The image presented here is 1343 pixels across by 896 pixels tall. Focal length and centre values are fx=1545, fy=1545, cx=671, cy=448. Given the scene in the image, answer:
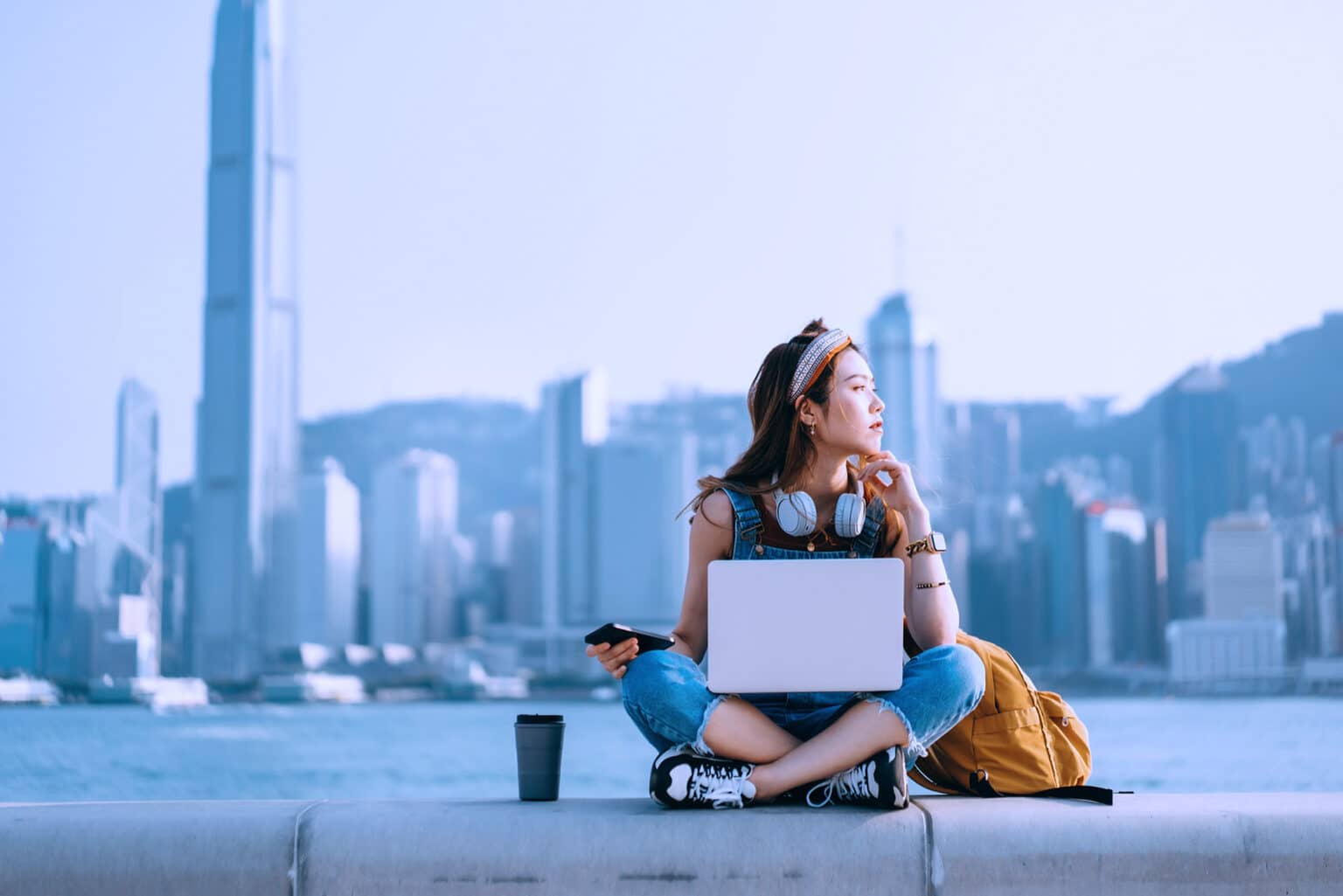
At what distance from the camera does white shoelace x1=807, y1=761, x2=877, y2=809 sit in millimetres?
3094

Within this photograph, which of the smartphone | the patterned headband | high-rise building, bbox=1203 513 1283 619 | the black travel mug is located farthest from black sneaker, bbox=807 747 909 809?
high-rise building, bbox=1203 513 1283 619

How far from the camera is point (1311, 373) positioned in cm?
11544

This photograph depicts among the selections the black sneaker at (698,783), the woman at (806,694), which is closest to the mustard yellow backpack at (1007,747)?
the woman at (806,694)

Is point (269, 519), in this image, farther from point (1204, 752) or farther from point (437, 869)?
point (437, 869)

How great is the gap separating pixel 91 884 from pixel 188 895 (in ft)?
0.63

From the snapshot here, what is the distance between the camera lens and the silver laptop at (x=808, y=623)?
124 inches

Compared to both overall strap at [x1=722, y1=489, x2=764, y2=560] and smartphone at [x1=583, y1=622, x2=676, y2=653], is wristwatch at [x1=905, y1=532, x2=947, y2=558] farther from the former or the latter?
smartphone at [x1=583, y1=622, x2=676, y2=653]

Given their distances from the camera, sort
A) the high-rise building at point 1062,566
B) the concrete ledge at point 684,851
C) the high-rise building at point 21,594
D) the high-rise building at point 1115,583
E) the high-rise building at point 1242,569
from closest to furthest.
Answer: the concrete ledge at point 684,851 < the high-rise building at point 1062,566 < the high-rise building at point 1115,583 < the high-rise building at point 1242,569 < the high-rise building at point 21,594

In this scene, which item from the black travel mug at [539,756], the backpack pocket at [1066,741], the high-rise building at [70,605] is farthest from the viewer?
the high-rise building at [70,605]

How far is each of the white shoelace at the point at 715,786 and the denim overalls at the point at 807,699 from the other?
79mm

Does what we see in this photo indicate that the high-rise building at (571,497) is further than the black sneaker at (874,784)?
Yes

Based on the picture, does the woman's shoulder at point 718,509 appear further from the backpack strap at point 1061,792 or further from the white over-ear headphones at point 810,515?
the backpack strap at point 1061,792

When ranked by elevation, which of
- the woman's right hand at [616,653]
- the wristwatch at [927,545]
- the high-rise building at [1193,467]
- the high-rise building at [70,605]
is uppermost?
the high-rise building at [1193,467]

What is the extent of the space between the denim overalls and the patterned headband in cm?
74
